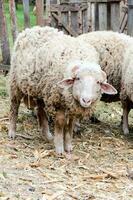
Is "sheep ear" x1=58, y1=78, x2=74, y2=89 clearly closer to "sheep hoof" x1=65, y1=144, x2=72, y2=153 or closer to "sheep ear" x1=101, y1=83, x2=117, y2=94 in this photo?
"sheep ear" x1=101, y1=83, x2=117, y2=94

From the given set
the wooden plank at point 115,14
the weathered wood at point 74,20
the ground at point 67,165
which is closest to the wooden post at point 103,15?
the wooden plank at point 115,14

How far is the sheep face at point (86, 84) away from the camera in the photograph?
18.7 ft

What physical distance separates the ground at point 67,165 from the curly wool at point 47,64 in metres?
0.60

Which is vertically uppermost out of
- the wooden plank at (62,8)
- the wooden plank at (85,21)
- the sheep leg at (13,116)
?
the wooden plank at (62,8)

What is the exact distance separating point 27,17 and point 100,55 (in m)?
2.64

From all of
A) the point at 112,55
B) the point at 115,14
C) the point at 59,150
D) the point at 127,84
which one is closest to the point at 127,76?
the point at 127,84

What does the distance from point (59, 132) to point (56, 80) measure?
0.65m

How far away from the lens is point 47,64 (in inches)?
246

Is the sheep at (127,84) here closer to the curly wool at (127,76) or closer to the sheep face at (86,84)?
the curly wool at (127,76)

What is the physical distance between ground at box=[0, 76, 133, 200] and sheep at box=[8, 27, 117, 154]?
266 mm

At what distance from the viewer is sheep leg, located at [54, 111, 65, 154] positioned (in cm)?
616

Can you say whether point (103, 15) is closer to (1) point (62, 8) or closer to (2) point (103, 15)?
(2) point (103, 15)

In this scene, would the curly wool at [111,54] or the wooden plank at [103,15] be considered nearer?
the curly wool at [111,54]

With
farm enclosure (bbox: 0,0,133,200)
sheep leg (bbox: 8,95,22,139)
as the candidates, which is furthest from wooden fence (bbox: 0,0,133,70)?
sheep leg (bbox: 8,95,22,139)
